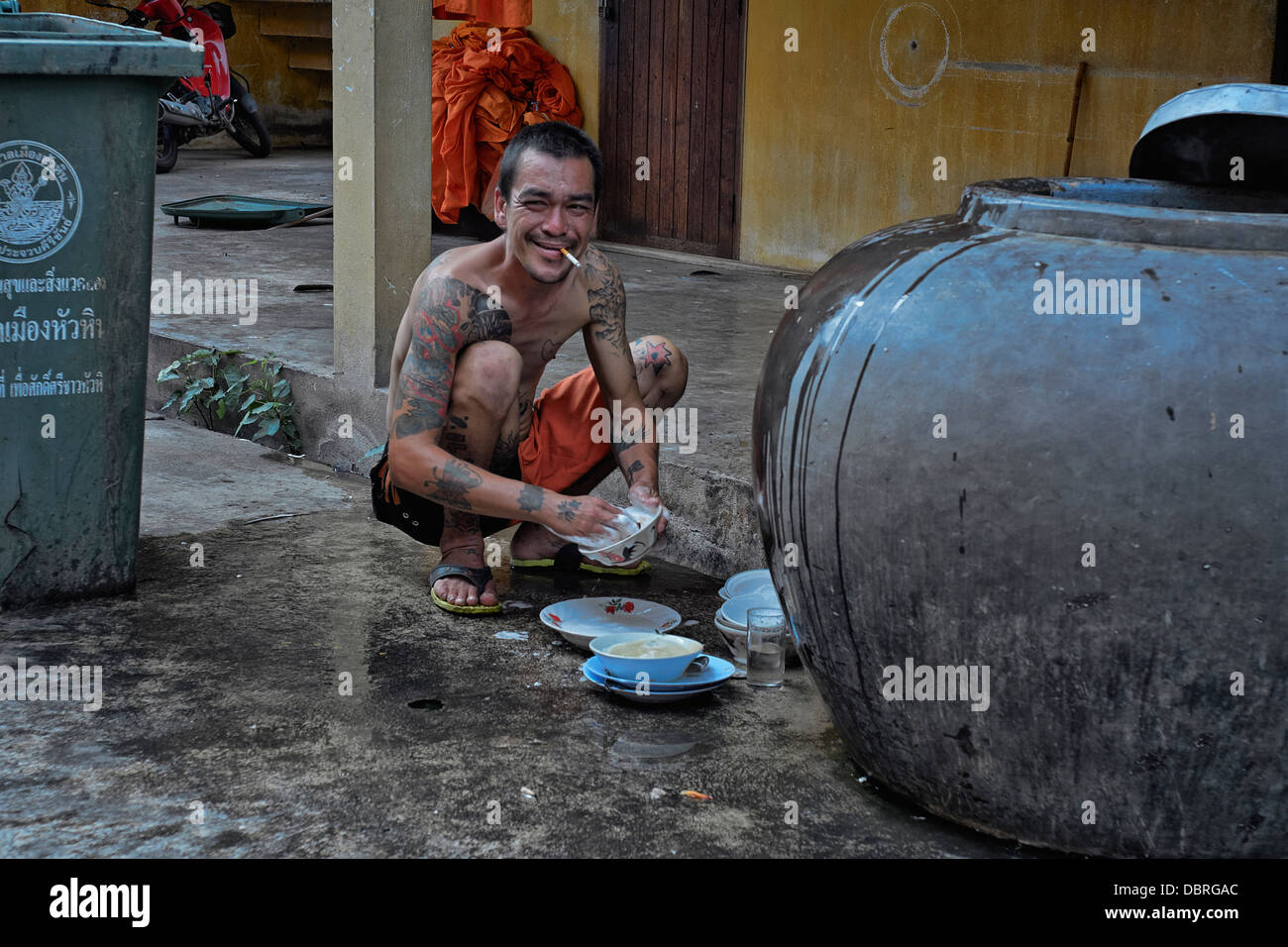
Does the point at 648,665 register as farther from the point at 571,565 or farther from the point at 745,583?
the point at 571,565

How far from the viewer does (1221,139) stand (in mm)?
2551

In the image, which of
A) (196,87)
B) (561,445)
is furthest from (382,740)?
(196,87)

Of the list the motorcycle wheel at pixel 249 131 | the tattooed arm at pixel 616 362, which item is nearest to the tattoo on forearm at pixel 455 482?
the tattooed arm at pixel 616 362

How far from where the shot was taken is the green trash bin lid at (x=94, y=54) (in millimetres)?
3021

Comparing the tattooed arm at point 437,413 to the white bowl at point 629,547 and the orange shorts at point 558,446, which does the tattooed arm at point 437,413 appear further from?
the orange shorts at point 558,446

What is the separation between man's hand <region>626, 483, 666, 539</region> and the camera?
10.4ft

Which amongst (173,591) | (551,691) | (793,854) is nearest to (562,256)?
(551,691)

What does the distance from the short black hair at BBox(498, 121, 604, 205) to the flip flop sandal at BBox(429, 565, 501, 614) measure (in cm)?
84

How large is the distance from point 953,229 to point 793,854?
1.03 meters

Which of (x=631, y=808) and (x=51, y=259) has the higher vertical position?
(x=51, y=259)

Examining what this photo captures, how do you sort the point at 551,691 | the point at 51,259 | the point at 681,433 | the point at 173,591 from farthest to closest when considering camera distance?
the point at 681,433
the point at 173,591
the point at 51,259
the point at 551,691

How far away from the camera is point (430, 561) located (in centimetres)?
374

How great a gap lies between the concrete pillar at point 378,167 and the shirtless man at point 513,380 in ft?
3.65
